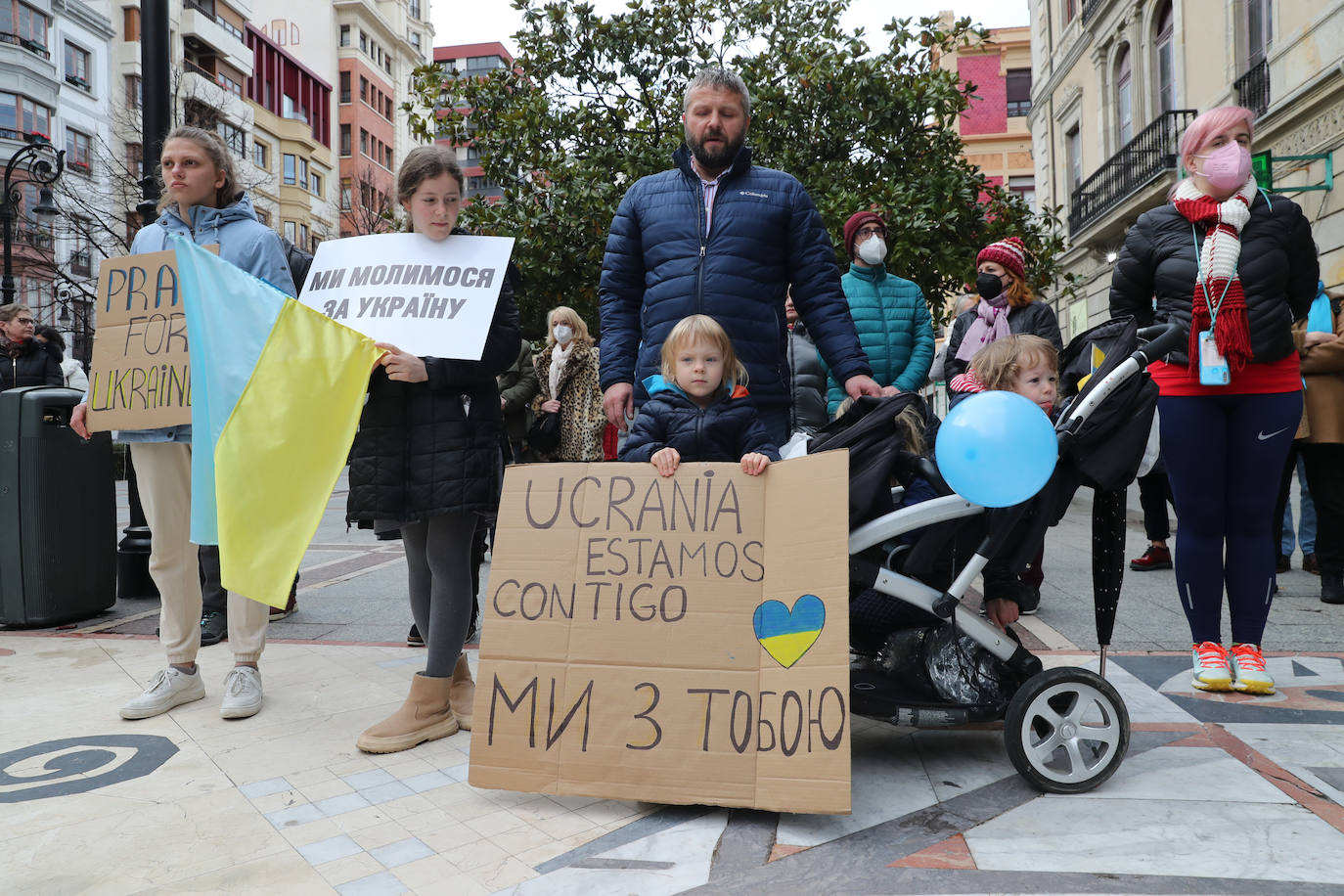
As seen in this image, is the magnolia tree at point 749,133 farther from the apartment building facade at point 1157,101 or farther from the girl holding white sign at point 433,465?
the girl holding white sign at point 433,465

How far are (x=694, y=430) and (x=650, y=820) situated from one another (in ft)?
3.69

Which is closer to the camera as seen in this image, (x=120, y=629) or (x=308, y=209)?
(x=120, y=629)

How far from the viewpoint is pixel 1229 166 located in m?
3.51

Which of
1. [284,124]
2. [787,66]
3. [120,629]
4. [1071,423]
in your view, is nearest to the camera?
[1071,423]

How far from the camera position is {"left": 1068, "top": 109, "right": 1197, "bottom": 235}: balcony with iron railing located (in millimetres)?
18391

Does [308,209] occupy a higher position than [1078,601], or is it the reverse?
[308,209]

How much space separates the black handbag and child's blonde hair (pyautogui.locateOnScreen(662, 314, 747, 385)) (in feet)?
13.9

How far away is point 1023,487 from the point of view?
2514 mm

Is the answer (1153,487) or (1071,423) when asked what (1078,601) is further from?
(1071,423)

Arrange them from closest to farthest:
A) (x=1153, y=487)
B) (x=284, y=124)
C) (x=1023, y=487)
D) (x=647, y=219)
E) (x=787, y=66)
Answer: (x=1023, y=487)
(x=647, y=219)
(x=1153, y=487)
(x=787, y=66)
(x=284, y=124)

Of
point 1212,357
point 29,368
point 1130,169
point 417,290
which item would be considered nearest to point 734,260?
point 417,290

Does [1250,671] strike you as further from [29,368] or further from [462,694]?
[29,368]

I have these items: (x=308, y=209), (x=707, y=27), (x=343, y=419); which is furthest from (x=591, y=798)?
(x=308, y=209)

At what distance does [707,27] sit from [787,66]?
4.76 ft
